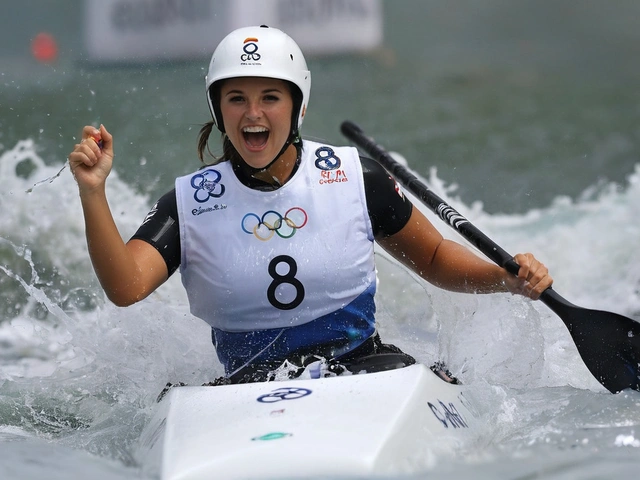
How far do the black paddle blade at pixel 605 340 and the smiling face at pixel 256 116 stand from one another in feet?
3.79

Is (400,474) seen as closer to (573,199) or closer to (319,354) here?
(319,354)

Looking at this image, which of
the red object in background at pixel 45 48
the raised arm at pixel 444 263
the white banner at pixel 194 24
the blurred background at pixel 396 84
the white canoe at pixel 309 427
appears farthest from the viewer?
the red object in background at pixel 45 48

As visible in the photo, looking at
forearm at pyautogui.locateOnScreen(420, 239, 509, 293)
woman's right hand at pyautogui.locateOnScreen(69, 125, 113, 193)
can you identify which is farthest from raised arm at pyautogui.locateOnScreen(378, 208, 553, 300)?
woman's right hand at pyautogui.locateOnScreen(69, 125, 113, 193)

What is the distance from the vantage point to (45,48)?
13562mm

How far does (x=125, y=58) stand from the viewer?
397 inches

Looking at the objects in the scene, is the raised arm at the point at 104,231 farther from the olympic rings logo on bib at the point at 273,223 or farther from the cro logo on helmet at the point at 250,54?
the cro logo on helmet at the point at 250,54

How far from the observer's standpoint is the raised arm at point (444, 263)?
374 cm

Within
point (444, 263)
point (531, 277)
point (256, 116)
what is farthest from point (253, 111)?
point (531, 277)

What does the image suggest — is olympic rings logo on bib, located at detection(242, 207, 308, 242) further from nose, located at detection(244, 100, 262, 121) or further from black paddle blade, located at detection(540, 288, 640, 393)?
black paddle blade, located at detection(540, 288, 640, 393)

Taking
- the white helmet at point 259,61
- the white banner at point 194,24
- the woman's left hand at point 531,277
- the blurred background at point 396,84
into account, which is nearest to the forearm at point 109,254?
the white helmet at point 259,61

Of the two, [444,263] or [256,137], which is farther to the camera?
[444,263]

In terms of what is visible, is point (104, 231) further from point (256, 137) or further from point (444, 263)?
point (444, 263)

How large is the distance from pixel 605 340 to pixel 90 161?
77.1 inches

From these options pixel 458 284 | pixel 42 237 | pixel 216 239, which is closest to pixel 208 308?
pixel 216 239
